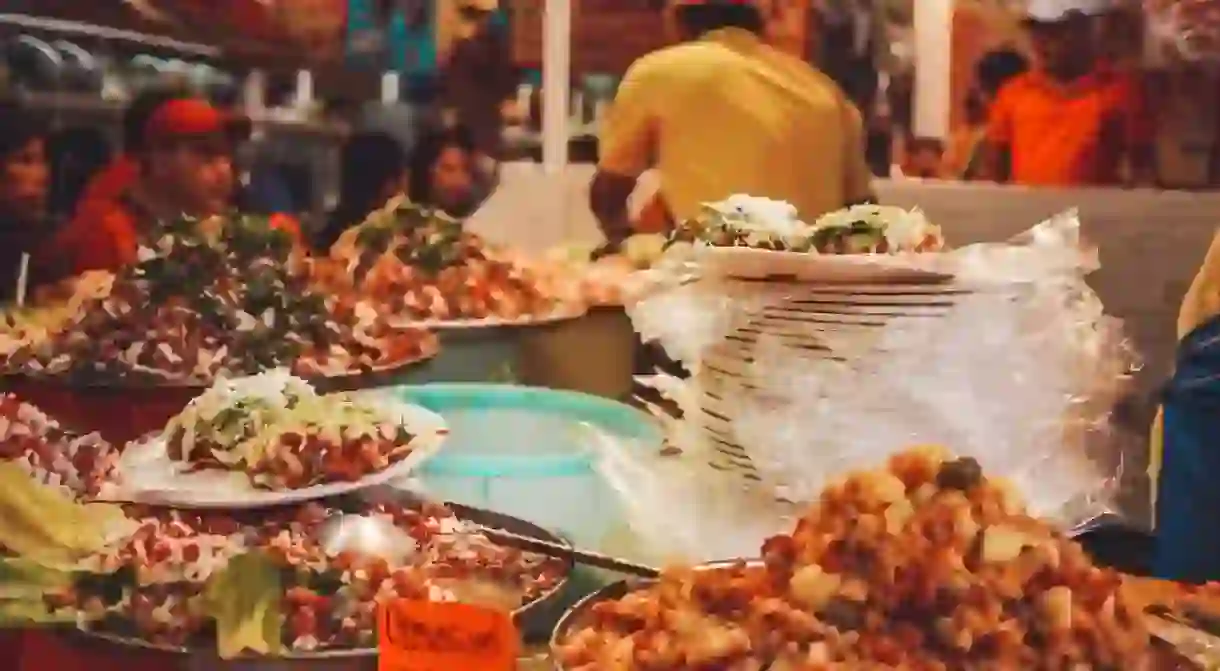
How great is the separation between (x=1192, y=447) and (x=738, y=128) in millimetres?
486

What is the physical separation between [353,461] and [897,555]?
615mm

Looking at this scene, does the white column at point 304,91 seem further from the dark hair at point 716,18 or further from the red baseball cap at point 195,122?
the dark hair at point 716,18

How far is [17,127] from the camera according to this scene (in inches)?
56.4

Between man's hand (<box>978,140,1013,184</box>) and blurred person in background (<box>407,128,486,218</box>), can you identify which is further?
blurred person in background (<box>407,128,486,218</box>)

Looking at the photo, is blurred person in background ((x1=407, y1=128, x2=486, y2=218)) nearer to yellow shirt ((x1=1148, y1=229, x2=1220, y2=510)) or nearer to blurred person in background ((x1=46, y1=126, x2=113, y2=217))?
blurred person in background ((x1=46, y1=126, x2=113, y2=217))

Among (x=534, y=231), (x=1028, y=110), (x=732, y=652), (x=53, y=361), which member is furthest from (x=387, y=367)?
(x=1028, y=110)

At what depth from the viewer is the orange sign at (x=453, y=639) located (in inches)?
43.7

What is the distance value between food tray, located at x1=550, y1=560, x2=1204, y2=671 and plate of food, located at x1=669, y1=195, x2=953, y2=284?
258 mm

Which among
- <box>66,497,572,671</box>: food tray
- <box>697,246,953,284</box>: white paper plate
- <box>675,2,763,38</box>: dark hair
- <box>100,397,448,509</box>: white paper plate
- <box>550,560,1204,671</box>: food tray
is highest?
<box>675,2,763,38</box>: dark hair

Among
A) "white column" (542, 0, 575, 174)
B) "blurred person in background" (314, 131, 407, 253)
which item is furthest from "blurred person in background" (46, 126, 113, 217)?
"white column" (542, 0, 575, 174)

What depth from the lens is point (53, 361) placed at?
4.74ft

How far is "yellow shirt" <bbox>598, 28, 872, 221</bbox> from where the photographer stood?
3.94ft

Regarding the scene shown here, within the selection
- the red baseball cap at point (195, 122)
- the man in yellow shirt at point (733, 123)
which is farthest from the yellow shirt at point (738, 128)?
the red baseball cap at point (195, 122)

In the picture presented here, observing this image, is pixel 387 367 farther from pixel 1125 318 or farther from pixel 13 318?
pixel 1125 318
